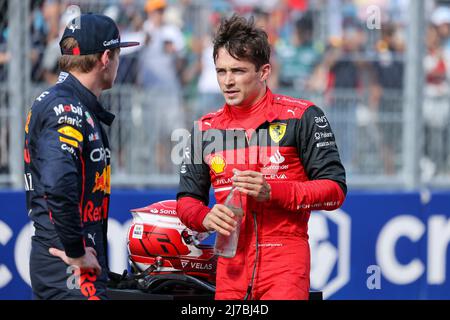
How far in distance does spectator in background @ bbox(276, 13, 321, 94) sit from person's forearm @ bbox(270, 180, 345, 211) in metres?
5.42

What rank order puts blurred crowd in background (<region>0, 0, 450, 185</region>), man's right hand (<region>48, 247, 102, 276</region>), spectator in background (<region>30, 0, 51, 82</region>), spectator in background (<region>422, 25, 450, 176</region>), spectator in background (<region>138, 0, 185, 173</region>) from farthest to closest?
spectator in background (<region>422, 25, 450, 176</region>)
blurred crowd in background (<region>0, 0, 450, 185</region>)
spectator in background (<region>138, 0, 185, 173</region>)
spectator in background (<region>30, 0, 51, 82</region>)
man's right hand (<region>48, 247, 102, 276</region>)

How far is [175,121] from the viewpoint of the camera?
333 inches

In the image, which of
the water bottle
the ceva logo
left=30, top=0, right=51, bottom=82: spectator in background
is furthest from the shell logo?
left=30, top=0, right=51, bottom=82: spectator in background

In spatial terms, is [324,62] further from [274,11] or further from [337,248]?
[337,248]

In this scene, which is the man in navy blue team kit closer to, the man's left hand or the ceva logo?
the man's left hand

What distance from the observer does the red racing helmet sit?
4.69 m

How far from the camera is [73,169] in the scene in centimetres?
398

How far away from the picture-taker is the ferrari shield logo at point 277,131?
425cm

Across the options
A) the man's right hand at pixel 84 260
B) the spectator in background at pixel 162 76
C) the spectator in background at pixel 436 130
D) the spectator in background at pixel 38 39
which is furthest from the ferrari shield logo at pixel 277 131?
the spectator in background at pixel 436 130

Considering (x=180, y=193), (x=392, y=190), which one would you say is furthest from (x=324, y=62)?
(x=180, y=193)

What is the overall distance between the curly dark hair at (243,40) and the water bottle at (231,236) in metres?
0.67

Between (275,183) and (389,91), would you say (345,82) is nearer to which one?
(389,91)

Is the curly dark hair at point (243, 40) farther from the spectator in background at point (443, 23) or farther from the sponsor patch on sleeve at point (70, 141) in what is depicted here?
the spectator in background at point (443, 23)
